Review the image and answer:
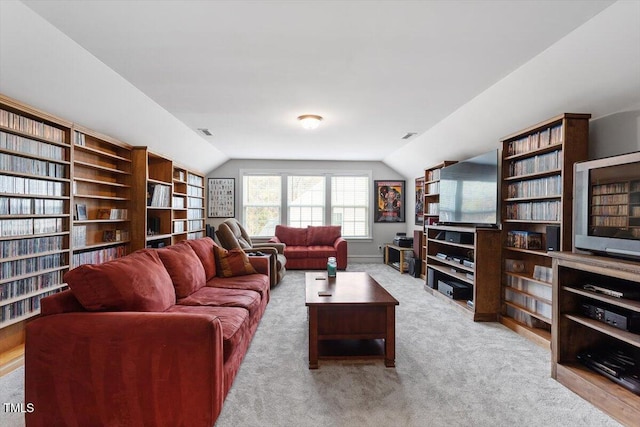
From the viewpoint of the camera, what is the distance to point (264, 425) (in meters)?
1.67

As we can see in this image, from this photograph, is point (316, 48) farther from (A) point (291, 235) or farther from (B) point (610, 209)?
(A) point (291, 235)

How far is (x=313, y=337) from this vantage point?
2.31m

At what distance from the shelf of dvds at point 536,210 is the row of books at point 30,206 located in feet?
14.1

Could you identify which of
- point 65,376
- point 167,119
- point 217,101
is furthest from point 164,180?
point 65,376

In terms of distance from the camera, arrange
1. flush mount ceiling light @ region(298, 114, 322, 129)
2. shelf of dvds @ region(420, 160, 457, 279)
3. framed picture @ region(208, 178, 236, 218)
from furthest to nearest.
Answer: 1. framed picture @ region(208, 178, 236, 218)
2. shelf of dvds @ region(420, 160, 457, 279)
3. flush mount ceiling light @ region(298, 114, 322, 129)

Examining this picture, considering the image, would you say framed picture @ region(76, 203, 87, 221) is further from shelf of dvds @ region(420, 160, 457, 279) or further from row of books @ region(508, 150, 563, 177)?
shelf of dvds @ region(420, 160, 457, 279)

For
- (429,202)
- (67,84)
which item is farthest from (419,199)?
(67,84)

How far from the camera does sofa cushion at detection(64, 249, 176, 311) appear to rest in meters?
1.67

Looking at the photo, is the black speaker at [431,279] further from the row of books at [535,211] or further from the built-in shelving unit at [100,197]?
the built-in shelving unit at [100,197]

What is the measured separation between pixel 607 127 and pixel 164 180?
203 inches

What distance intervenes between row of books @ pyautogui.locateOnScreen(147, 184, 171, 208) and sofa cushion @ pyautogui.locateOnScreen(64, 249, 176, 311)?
2.36m

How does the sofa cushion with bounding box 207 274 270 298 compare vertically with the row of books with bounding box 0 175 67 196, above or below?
below

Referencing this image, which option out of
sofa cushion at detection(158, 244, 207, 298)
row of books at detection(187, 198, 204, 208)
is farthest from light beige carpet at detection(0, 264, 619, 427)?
row of books at detection(187, 198, 204, 208)

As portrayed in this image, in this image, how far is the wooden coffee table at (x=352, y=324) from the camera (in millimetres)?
2326
